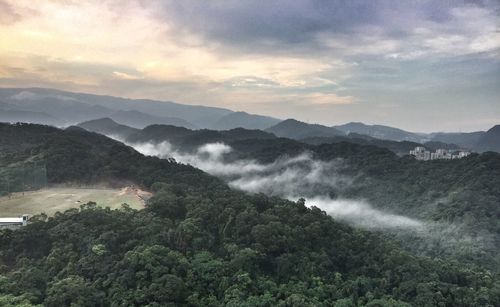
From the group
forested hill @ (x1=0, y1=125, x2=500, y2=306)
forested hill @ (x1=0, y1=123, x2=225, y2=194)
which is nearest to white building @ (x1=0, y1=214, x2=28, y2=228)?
forested hill @ (x1=0, y1=125, x2=500, y2=306)

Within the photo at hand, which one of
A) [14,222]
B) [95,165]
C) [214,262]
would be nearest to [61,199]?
[14,222]

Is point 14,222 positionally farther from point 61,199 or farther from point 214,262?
point 214,262

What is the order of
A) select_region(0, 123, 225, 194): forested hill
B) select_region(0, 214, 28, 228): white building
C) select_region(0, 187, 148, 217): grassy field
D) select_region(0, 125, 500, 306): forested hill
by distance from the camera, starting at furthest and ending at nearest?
1. select_region(0, 123, 225, 194): forested hill
2. select_region(0, 187, 148, 217): grassy field
3. select_region(0, 214, 28, 228): white building
4. select_region(0, 125, 500, 306): forested hill

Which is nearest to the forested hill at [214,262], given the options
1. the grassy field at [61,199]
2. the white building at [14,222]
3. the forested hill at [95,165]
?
the white building at [14,222]

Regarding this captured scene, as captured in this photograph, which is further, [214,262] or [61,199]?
[61,199]

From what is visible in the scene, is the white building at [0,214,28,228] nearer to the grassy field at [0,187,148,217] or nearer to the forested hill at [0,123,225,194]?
the grassy field at [0,187,148,217]

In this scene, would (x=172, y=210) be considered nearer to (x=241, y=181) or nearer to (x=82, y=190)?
(x=82, y=190)

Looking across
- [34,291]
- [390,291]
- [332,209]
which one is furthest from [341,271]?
[332,209]
